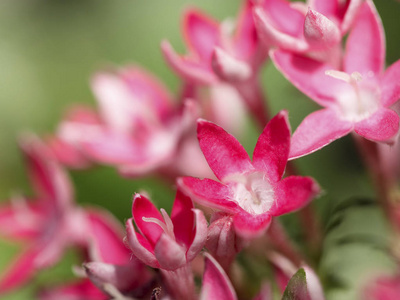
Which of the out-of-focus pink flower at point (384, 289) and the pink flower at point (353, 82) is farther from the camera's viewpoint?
the out-of-focus pink flower at point (384, 289)

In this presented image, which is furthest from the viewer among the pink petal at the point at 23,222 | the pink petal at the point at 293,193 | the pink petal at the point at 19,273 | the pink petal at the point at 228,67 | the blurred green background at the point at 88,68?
the blurred green background at the point at 88,68

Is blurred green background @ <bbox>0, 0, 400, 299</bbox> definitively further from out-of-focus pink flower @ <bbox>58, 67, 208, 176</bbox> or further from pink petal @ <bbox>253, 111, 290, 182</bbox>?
pink petal @ <bbox>253, 111, 290, 182</bbox>

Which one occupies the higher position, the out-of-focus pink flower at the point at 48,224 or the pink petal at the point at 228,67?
the pink petal at the point at 228,67

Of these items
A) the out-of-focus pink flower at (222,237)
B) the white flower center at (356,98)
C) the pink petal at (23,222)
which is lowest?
the pink petal at (23,222)

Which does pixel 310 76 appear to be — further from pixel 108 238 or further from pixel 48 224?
pixel 48 224

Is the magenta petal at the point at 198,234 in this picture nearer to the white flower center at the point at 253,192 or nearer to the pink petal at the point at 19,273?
the white flower center at the point at 253,192

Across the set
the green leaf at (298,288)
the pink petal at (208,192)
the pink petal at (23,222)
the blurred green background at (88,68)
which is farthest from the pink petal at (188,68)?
the blurred green background at (88,68)

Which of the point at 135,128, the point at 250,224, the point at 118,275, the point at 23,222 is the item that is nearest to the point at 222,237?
the point at 250,224

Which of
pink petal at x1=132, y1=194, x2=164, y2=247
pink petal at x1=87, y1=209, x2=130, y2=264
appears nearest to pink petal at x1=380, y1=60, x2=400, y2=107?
pink petal at x1=132, y1=194, x2=164, y2=247

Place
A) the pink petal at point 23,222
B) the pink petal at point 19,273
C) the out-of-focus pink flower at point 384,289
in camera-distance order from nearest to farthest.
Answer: the out-of-focus pink flower at point 384,289
the pink petal at point 19,273
the pink petal at point 23,222
